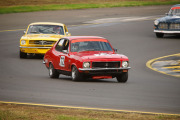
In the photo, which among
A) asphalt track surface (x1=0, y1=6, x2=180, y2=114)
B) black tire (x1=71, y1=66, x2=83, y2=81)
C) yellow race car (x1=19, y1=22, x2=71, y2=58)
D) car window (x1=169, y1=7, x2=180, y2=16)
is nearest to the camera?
asphalt track surface (x1=0, y1=6, x2=180, y2=114)

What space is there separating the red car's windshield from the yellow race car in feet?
21.8

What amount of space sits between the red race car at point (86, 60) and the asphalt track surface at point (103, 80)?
0.95ft

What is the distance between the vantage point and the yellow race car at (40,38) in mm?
22422

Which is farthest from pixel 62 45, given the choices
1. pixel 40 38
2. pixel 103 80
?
pixel 40 38

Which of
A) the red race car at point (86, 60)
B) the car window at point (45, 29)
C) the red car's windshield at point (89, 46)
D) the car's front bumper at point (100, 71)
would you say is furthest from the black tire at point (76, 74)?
the car window at point (45, 29)

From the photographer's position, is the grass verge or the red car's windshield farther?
the red car's windshield

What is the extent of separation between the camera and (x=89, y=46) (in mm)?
15641

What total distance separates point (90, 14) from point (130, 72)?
25.2 meters

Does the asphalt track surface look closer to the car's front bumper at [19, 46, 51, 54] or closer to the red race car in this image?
the red race car

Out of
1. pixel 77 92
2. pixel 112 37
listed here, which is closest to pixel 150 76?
pixel 77 92

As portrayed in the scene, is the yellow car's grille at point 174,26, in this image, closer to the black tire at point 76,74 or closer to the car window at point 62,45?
the car window at point 62,45

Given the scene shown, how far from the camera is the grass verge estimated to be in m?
9.03

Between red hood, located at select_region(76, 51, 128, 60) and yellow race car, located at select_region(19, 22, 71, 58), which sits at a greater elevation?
red hood, located at select_region(76, 51, 128, 60)

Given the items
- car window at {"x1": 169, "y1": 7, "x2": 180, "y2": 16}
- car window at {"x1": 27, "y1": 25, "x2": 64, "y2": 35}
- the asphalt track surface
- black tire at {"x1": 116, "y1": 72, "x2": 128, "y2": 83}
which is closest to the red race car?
black tire at {"x1": 116, "y1": 72, "x2": 128, "y2": 83}
